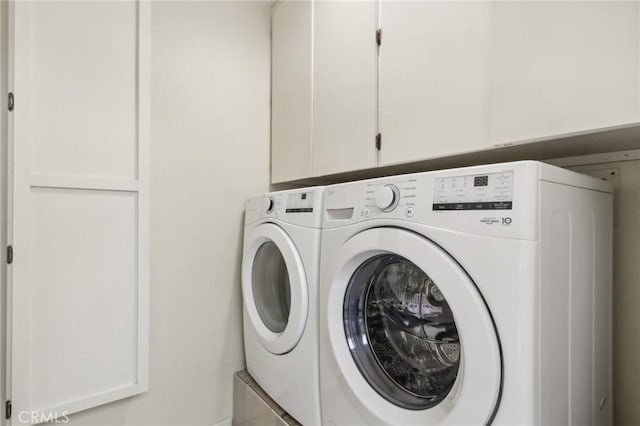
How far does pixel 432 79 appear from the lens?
3.53ft

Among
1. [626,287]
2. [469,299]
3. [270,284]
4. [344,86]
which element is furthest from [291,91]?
[626,287]

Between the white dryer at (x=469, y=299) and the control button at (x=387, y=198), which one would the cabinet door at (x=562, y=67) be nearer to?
the white dryer at (x=469, y=299)

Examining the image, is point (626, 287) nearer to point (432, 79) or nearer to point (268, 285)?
point (432, 79)

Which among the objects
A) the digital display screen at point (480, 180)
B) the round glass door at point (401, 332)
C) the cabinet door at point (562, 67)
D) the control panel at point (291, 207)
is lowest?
the round glass door at point (401, 332)

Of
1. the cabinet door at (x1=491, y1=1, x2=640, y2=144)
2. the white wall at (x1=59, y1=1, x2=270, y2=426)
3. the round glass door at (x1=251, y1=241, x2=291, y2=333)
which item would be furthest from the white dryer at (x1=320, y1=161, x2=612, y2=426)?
the white wall at (x1=59, y1=1, x2=270, y2=426)

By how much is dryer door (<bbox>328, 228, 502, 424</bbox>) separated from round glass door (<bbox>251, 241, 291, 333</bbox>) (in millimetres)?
530

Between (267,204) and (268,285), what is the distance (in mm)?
416

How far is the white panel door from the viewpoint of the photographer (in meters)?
1.17

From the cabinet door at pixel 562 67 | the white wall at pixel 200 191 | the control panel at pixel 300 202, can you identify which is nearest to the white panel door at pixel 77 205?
the white wall at pixel 200 191

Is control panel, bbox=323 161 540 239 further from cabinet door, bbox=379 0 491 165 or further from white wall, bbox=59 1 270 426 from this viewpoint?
white wall, bbox=59 1 270 426

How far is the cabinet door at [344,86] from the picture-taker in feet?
4.20

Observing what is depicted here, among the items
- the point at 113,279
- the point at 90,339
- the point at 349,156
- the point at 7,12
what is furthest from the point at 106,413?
the point at 7,12

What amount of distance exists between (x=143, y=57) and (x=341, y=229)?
1093 mm

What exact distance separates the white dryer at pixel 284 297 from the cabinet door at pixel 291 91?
0.26 meters
